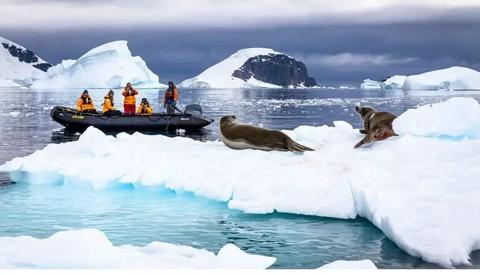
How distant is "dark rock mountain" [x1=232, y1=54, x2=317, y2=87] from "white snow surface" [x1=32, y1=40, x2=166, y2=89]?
1377 cm

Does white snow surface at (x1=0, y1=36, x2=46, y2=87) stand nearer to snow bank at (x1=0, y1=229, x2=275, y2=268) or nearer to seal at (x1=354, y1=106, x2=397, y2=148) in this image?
seal at (x1=354, y1=106, x2=397, y2=148)

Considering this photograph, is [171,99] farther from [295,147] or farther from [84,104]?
[295,147]

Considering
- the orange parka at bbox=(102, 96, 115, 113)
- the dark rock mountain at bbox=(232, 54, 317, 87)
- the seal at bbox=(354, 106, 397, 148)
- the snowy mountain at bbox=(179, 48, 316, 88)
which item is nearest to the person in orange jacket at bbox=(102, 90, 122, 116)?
the orange parka at bbox=(102, 96, 115, 113)

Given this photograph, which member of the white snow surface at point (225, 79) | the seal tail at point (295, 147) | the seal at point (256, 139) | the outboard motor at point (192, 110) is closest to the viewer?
the seal tail at point (295, 147)

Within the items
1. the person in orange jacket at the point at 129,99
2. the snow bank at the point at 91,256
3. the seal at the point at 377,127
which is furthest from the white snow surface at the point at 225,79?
the snow bank at the point at 91,256

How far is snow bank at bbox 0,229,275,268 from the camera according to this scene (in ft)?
13.5

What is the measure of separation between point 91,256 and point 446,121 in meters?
5.92

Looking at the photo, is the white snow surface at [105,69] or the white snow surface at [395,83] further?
the white snow surface at [395,83]

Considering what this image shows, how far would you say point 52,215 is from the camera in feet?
20.5

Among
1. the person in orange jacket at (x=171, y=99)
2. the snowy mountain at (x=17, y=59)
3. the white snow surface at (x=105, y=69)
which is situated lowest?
the person in orange jacket at (x=171, y=99)

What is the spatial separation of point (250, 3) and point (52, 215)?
10.0 ft

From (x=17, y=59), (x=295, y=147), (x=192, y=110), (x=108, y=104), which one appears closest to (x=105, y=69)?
(x=192, y=110)

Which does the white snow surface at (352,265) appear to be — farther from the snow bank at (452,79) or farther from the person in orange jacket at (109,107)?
the snow bank at (452,79)

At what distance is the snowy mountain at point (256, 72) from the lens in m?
63.8
